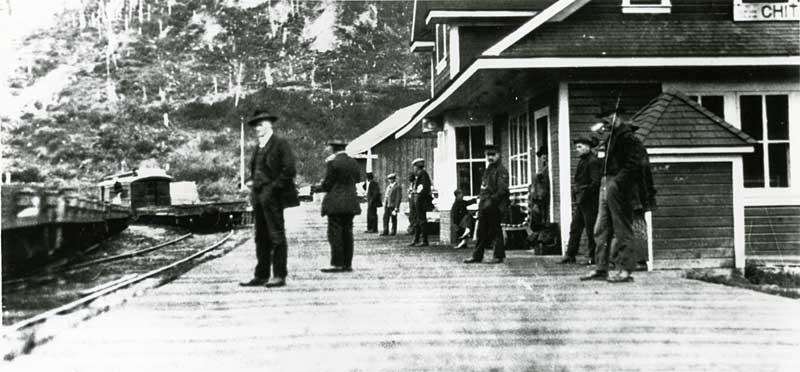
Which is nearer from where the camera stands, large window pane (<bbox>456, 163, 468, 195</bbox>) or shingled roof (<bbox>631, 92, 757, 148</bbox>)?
shingled roof (<bbox>631, 92, 757, 148</bbox>)

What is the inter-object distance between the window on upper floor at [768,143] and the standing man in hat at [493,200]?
10.9ft

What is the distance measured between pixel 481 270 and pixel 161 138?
4.59 m

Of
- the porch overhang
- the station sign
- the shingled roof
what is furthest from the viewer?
the station sign

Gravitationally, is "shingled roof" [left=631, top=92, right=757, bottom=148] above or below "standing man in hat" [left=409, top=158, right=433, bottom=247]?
above

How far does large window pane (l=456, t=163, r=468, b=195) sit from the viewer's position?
15.6 metres

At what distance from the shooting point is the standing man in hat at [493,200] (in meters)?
10.6

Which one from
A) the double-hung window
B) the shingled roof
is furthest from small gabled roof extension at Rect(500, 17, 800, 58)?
the double-hung window

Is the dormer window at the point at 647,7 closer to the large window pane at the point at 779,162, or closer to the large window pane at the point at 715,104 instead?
the large window pane at the point at 715,104

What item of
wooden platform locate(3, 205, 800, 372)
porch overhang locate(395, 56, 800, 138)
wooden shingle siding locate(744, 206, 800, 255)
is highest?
porch overhang locate(395, 56, 800, 138)

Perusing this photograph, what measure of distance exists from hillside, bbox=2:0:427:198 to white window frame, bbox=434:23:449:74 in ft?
29.0

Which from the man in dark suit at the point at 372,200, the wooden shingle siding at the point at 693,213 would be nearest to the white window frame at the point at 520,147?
the wooden shingle siding at the point at 693,213

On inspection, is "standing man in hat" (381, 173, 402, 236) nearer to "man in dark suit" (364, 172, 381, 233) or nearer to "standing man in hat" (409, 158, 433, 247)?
"man in dark suit" (364, 172, 381, 233)

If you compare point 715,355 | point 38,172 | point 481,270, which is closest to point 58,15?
point 38,172

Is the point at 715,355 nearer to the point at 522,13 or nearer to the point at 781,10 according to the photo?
the point at 781,10
